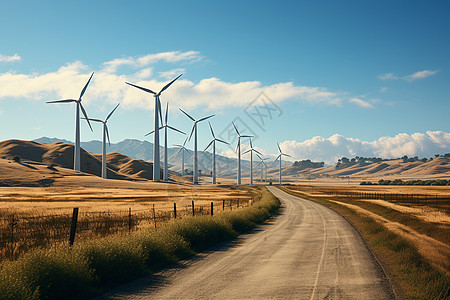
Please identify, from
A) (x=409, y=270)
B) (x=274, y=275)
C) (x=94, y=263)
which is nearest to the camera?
(x=94, y=263)

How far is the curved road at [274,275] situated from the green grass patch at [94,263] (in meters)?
1.00

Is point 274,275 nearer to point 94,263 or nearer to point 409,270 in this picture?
point 409,270

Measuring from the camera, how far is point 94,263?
16.0 m

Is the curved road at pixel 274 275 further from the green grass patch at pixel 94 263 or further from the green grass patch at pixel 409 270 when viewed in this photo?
the green grass patch at pixel 94 263

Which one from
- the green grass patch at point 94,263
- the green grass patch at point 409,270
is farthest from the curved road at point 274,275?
the green grass patch at point 94,263

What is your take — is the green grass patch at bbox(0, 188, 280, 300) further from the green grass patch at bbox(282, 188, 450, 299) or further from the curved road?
the green grass patch at bbox(282, 188, 450, 299)

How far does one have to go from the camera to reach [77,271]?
14.1 metres

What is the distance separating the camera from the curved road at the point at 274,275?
13.9m

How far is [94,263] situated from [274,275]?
752 centimetres

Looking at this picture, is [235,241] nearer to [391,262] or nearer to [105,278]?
[391,262]

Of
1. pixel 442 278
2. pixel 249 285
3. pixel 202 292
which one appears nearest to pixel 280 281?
pixel 249 285

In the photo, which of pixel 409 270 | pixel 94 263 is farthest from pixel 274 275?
pixel 94 263

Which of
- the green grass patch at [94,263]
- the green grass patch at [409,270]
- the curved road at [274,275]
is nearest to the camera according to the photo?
the green grass patch at [94,263]

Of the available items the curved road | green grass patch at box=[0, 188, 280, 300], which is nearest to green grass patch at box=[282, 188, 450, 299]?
the curved road
